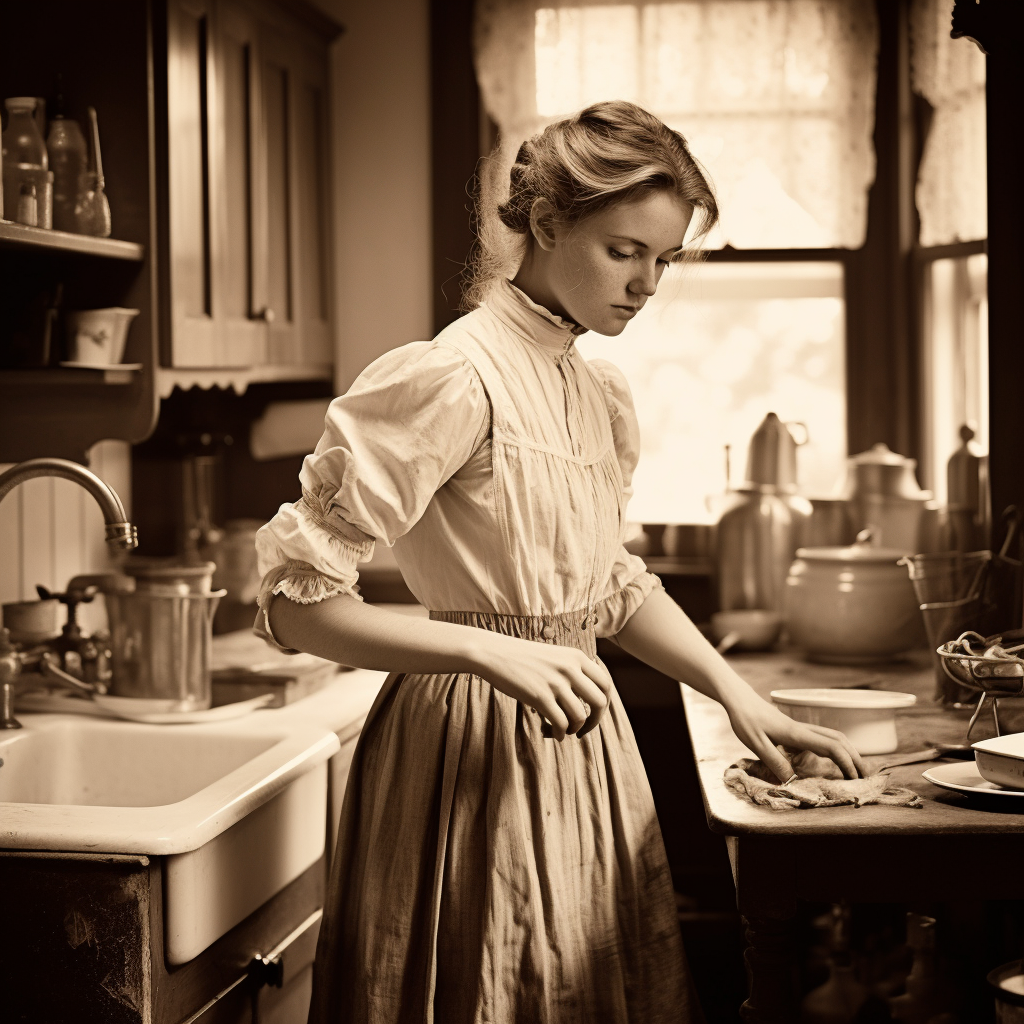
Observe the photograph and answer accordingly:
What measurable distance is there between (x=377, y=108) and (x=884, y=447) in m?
1.56

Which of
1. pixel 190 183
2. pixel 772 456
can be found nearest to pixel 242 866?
pixel 190 183

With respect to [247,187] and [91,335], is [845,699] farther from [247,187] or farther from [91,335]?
[247,187]

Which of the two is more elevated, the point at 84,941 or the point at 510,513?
the point at 510,513

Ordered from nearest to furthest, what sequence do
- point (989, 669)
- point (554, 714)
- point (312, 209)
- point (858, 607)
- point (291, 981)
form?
point (554, 714), point (989, 669), point (291, 981), point (858, 607), point (312, 209)

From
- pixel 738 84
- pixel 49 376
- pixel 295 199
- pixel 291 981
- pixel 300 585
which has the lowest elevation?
pixel 291 981

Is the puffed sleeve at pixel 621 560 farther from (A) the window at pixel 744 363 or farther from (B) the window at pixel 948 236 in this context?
(A) the window at pixel 744 363

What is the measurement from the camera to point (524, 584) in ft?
4.80

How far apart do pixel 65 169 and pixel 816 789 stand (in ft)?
A: 5.22

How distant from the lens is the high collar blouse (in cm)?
136

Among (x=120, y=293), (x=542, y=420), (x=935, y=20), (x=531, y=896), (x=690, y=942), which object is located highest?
(x=935, y=20)

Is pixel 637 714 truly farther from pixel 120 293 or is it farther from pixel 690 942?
pixel 120 293

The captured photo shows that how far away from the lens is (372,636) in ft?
4.28

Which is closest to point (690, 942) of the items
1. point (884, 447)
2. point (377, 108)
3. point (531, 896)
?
point (884, 447)

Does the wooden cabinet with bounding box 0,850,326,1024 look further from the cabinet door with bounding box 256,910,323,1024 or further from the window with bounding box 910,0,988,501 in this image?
the window with bounding box 910,0,988,501
